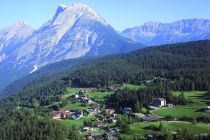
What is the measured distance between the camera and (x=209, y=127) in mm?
131500

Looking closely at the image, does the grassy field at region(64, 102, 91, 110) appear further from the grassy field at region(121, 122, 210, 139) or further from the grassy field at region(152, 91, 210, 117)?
the grassy field at region(121, 122, 210, 139)

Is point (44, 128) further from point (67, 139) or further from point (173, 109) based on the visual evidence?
point (173, 109)

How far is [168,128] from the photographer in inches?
5271

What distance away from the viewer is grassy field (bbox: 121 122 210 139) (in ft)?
423

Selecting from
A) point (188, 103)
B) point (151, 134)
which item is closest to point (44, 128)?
point (151, 134)

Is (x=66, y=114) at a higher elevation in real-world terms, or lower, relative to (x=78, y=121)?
higher

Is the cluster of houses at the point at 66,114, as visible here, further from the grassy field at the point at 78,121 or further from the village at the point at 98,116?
the grassy field at the point at 78,121

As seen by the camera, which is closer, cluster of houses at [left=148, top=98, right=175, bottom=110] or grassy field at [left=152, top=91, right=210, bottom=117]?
grassy field at [left=152, top=91, right=210, bottom=117]

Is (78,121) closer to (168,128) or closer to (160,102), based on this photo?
(160,102)

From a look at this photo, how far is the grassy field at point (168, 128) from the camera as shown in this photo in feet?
423

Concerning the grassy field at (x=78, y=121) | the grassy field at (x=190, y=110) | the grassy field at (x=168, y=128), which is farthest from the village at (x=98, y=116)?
the grassy field at (x=168, y=128)

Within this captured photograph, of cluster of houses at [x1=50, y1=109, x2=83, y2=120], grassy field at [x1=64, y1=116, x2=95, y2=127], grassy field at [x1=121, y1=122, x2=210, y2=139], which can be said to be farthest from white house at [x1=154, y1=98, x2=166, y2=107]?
grassy field at [x1=121, y1=122, x2=210, y2=139]

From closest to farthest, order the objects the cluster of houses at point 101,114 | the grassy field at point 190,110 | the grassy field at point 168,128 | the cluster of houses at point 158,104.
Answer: the grassy field at point 168,128 < the cluster of houses at point 101,114 < the grassy field at point 190,110 < the cluster of houses at point 158,104

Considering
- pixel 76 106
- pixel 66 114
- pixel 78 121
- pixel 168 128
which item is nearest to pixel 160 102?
pixel 78 121
